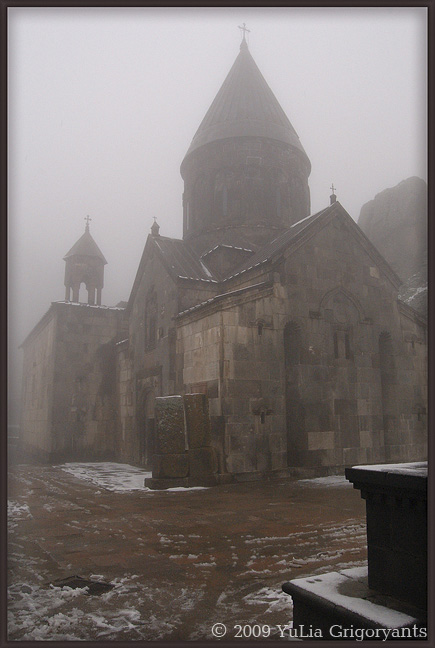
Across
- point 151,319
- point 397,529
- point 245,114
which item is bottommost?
point 397,529

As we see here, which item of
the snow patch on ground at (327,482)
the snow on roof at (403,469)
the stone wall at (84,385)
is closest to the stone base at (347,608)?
the snow on roof at (403,469)

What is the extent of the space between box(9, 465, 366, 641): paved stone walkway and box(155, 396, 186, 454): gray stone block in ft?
4.07

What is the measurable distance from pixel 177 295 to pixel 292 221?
6.54 metres

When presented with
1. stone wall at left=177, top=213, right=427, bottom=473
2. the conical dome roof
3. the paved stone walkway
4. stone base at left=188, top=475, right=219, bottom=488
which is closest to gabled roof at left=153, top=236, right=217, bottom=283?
stone wall at left=177, top=213, right=427, bottom=473

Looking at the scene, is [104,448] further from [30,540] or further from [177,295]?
[30,540]

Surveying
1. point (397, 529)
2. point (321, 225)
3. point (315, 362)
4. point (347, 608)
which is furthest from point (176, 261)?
point (347, 608)

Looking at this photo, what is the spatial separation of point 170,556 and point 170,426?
5.38 meters

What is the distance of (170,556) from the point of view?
4.71 metres

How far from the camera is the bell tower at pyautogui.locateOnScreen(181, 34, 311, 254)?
59.5ft

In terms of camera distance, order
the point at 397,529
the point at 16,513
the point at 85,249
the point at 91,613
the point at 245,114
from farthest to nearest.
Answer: the point at 85,249 → the point at 245,114 → the point at 16,513 → the point at 91,613 → the point at 397,529

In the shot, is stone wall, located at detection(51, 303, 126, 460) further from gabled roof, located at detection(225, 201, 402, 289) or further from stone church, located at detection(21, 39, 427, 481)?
gabled roof, located at detection(225, 201, 402, 289)

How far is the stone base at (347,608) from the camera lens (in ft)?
7.55

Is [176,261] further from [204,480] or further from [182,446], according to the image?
[204,480]

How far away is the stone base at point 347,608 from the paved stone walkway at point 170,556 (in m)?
0.29
